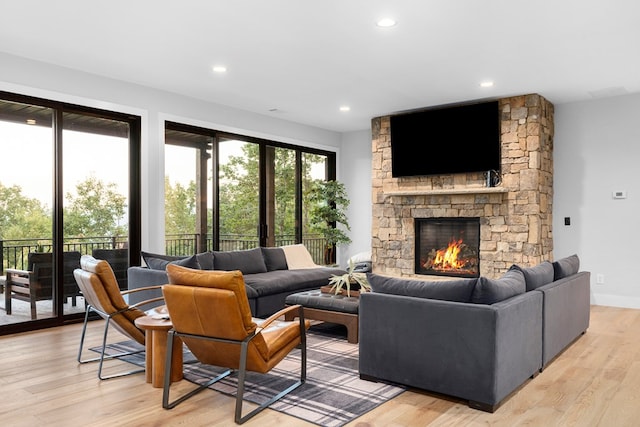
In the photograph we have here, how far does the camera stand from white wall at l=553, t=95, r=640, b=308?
650 centimetres

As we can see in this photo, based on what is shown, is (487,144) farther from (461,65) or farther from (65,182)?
(65,182)

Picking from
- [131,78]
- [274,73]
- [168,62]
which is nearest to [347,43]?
[274,73]

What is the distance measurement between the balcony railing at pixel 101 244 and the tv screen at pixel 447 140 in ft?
8.08

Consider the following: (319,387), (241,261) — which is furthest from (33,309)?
(319,387)

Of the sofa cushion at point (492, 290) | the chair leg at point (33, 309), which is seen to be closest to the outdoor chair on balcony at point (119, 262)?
the chair leg at point (33, 309)

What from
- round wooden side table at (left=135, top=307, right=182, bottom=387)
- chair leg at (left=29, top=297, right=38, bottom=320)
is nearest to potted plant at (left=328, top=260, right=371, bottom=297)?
round wooden side table at (left=135, top=307, right=182, bottom=387)

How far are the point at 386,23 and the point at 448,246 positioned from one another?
4226 millimetres

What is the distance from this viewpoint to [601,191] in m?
6.72

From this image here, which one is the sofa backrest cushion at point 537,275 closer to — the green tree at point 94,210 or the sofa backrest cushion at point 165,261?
the sofa backrest cushion at point 165,261

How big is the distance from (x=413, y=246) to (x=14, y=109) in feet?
18.0

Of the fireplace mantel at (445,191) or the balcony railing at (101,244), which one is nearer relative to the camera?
the balcony railing at (101,244)

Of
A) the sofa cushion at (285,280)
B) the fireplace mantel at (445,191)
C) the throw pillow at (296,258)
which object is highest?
the fireplace mantel at (445,191)

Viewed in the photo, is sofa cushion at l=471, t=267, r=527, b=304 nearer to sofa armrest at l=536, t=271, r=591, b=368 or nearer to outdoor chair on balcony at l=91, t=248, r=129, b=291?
sofa armrest at l=536, t=271, r=591, b=368

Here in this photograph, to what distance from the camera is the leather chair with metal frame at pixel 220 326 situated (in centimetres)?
279
